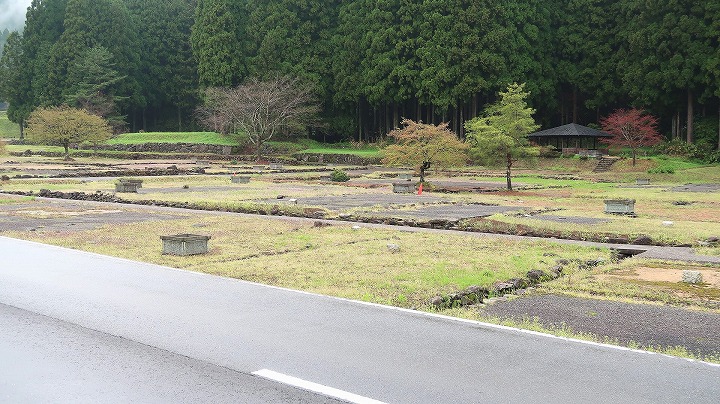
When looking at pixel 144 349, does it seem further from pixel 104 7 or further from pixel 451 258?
pixel 104 7

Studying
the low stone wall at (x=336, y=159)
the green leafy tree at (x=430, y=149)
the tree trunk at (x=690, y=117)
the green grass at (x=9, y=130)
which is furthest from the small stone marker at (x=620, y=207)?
the green grass at (x=9, y=130)

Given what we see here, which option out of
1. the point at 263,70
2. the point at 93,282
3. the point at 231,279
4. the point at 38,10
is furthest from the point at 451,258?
the point at 38,10

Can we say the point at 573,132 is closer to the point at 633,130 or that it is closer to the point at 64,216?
the point at 633,130

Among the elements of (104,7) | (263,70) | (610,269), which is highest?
(104,7)

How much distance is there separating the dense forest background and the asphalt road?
4276 centimetres

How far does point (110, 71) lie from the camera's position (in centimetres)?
6556

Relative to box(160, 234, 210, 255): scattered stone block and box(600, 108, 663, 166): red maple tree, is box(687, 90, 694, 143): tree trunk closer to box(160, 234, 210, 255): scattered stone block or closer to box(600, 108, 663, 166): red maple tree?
box(600, 108, 663, 166): red maple tree

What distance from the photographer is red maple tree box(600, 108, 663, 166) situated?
1751 inches

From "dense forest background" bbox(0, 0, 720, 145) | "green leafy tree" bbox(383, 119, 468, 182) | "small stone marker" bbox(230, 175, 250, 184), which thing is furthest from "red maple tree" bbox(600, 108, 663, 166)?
"small stone marker" bbox(230, 175, 250, 184)

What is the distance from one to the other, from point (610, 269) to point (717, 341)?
419 centimetres

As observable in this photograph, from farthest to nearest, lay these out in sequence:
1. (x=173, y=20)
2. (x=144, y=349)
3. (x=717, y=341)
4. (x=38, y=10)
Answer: (x=173, y=20) < (x=38, y=10) < (x=717, y=341) < (x=144, y=349)

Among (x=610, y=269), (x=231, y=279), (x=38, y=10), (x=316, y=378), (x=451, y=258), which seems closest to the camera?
(x=316, y=378)

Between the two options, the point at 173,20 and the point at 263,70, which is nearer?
the point at 263,70

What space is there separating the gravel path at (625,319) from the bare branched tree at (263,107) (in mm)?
45413
